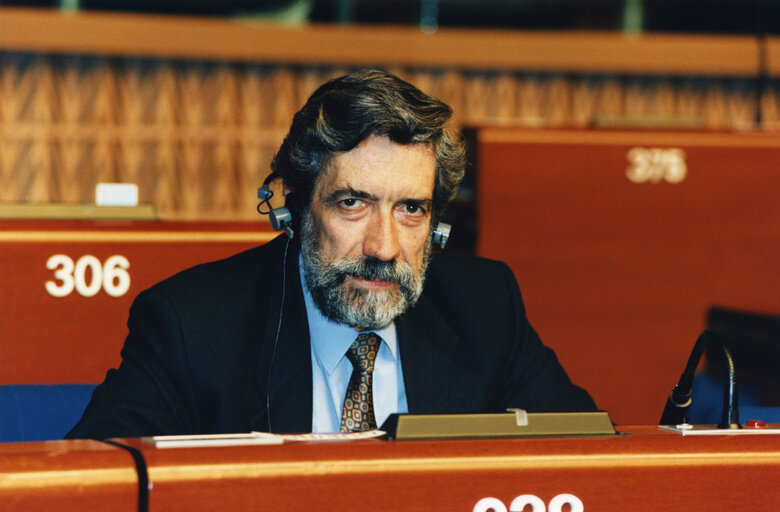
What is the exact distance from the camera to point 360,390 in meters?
1.56

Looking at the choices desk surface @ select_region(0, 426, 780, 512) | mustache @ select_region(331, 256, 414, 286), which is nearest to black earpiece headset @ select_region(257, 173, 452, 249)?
mustache @ select_region(331, 256, 414, 286)

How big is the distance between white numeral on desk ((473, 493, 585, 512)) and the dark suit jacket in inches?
19.4

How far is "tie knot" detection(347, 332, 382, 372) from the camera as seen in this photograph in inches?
63.2

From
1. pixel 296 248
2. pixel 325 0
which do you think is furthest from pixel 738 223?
pixel 325 0

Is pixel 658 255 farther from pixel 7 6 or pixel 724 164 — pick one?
pixel 7 6

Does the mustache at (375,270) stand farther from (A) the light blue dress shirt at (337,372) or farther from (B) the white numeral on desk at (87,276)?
(B) the white numeral on desk at (87,276)

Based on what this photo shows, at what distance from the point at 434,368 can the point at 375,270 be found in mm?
187

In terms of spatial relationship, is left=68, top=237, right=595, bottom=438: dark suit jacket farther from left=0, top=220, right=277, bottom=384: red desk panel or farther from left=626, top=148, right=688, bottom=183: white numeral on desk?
left=626, top=148, right=688, bottom=183: white numeral on desk

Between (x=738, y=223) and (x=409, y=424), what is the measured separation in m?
2.45

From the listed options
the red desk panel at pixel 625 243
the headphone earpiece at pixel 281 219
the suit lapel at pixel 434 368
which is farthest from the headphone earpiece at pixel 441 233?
the red desk panel at pixel 625 243

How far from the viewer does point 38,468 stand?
2.51 ft

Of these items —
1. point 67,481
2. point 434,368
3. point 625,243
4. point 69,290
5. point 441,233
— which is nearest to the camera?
point 67,481

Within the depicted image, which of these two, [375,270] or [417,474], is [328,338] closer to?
[375,270]

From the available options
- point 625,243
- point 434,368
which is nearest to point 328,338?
point 434,368
